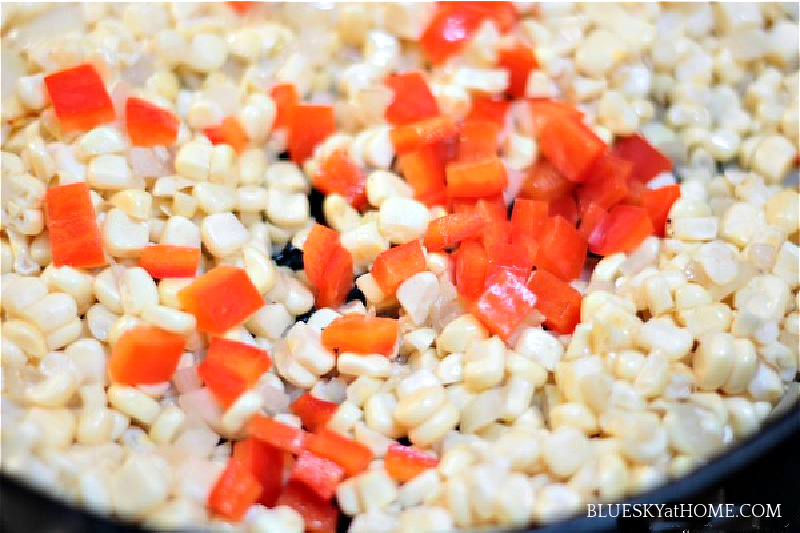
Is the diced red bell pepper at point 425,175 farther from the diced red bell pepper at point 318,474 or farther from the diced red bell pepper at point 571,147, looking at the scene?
the diced red bell pepper at point 318,474

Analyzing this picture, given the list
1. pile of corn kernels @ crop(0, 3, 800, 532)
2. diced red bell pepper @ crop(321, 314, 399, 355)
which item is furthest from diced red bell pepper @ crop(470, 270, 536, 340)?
diced red bell pepper @ crop(321, 314, 399, 355)

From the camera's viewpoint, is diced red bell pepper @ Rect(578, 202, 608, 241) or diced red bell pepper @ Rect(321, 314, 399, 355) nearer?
diced red bell pepper @ Rect(321, 314, 399, 355)

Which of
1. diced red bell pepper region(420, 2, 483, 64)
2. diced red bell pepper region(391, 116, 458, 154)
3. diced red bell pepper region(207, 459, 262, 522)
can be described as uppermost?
diced red bell pepper region(420, 2, 483, 64)

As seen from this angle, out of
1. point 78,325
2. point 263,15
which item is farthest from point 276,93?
point 78,325

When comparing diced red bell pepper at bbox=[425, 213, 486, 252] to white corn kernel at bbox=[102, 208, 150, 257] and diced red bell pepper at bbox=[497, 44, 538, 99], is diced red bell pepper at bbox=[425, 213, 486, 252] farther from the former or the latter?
white corn kernel at bbox=[102, 208, 150, 257]

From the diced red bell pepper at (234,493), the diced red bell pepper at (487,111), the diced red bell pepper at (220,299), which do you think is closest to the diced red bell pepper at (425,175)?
the diced red bell pepper at (487,111)

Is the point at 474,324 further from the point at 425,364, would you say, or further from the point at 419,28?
the point at 419,28

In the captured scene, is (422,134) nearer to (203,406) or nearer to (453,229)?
(453,229)
